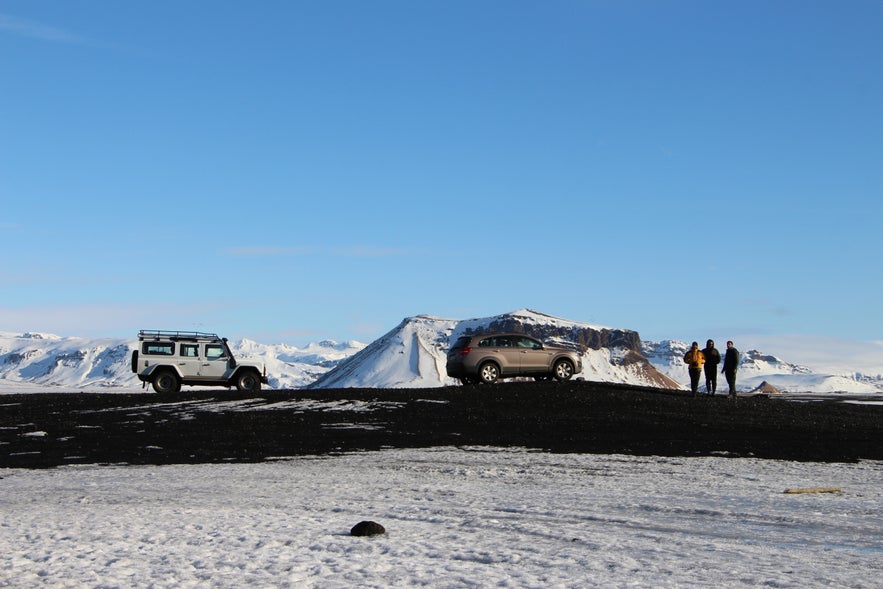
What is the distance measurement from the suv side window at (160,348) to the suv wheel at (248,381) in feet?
8.77

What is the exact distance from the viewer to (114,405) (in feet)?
88.7

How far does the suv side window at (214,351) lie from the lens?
33.5 metres

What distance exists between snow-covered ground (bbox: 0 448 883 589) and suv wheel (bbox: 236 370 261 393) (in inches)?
758

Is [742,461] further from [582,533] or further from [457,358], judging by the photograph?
[457,358]

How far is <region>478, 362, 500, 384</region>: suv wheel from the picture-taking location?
30828 millimetres

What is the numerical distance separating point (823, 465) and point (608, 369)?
18440cm

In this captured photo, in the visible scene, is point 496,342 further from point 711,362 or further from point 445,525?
point 445,525

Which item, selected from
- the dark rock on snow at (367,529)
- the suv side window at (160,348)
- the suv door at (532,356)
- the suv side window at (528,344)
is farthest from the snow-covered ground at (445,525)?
the suv side window at (160,348)

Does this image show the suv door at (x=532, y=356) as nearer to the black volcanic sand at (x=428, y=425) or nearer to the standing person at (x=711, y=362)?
the black volcanic sand at (x=428, y=425)

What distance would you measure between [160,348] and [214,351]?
2.01 m

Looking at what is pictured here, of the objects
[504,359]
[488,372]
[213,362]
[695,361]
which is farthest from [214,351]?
[695,361]

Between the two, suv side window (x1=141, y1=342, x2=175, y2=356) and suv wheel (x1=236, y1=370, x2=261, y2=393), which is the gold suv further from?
suv side window (x1=141, y1=342, x2=175, y2=356)

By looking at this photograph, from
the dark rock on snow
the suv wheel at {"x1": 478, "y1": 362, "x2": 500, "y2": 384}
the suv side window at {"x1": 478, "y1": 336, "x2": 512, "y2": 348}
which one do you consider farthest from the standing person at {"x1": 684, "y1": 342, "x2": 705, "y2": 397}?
the dark rock on snow

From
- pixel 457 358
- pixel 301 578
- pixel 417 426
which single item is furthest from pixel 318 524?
pixel 457 358
